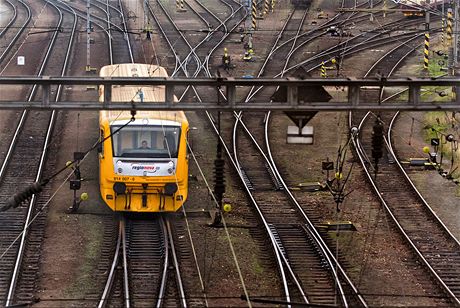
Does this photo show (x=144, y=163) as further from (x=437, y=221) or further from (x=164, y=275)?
(x=437, y=221)

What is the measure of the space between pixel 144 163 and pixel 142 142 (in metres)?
0.41

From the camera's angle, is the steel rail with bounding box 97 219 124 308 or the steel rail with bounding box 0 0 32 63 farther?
the steel rail with bounding box 0 0 32 63

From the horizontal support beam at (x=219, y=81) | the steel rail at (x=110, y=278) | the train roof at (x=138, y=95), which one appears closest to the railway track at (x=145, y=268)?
the steel rail at (x=110, y=278)

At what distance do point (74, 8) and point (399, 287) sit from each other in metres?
36.0

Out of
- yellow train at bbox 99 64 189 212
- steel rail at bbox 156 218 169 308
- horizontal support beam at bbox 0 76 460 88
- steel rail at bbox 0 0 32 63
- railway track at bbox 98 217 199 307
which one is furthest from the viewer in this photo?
steel rail at bbox 0 0 32 63

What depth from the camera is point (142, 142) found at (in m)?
18.4

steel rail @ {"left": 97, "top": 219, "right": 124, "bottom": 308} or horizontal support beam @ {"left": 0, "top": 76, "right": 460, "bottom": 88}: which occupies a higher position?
horizontal support beam @ {"left": 0, "top": 76, "right": 460, "bottom": 88}

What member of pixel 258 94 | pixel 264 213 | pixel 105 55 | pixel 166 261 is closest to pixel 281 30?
pixel 105 55

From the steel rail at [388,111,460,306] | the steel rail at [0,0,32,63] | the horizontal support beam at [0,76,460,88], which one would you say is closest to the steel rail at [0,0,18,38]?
the steel rail at [0,0,32,63]

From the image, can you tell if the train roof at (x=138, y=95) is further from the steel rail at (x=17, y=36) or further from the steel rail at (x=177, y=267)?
the steel rail at (x=17, y=36)

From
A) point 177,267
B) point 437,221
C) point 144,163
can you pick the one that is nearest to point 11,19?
point 144,163

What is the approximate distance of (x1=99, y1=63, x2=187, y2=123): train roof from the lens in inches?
741

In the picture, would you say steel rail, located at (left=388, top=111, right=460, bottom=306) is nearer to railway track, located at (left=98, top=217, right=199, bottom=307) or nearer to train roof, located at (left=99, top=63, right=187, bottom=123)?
railway track, located at (left=98, top=217, right=199, bottom=307)

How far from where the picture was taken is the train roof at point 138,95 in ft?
61.7
